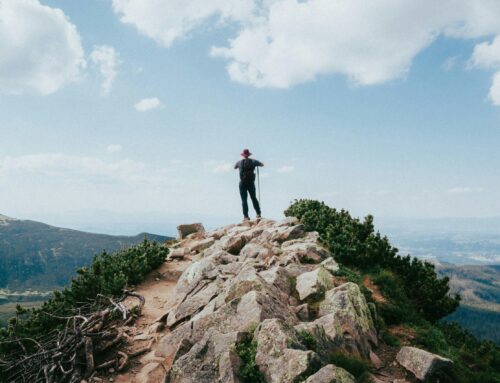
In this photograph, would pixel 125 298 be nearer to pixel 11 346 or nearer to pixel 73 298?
pixel 73 298

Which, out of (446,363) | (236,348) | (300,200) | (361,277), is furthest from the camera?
(300,200)

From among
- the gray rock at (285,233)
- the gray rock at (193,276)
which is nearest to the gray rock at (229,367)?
the gray rock at (193,276)

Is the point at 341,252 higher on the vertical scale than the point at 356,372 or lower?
higher

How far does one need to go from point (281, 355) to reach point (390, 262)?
32.2ft

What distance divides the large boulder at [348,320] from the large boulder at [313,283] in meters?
0.38

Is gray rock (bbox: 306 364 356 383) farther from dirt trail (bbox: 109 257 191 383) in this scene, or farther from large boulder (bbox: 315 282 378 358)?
dirt trail (bbox: 109 257 191 383)

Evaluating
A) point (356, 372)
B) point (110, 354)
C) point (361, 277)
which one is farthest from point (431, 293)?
point (110, 354)

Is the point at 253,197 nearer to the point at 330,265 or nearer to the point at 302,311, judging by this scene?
the point at 330,265

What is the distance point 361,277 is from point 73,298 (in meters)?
10.9

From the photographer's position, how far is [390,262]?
14898mm

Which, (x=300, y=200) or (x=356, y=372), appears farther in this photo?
Result: (x=300, y=200)

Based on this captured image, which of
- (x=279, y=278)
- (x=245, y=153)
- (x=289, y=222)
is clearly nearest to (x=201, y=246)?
(x=289, y=222)

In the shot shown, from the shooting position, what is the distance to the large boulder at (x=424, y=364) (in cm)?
782

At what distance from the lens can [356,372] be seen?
7227mm
